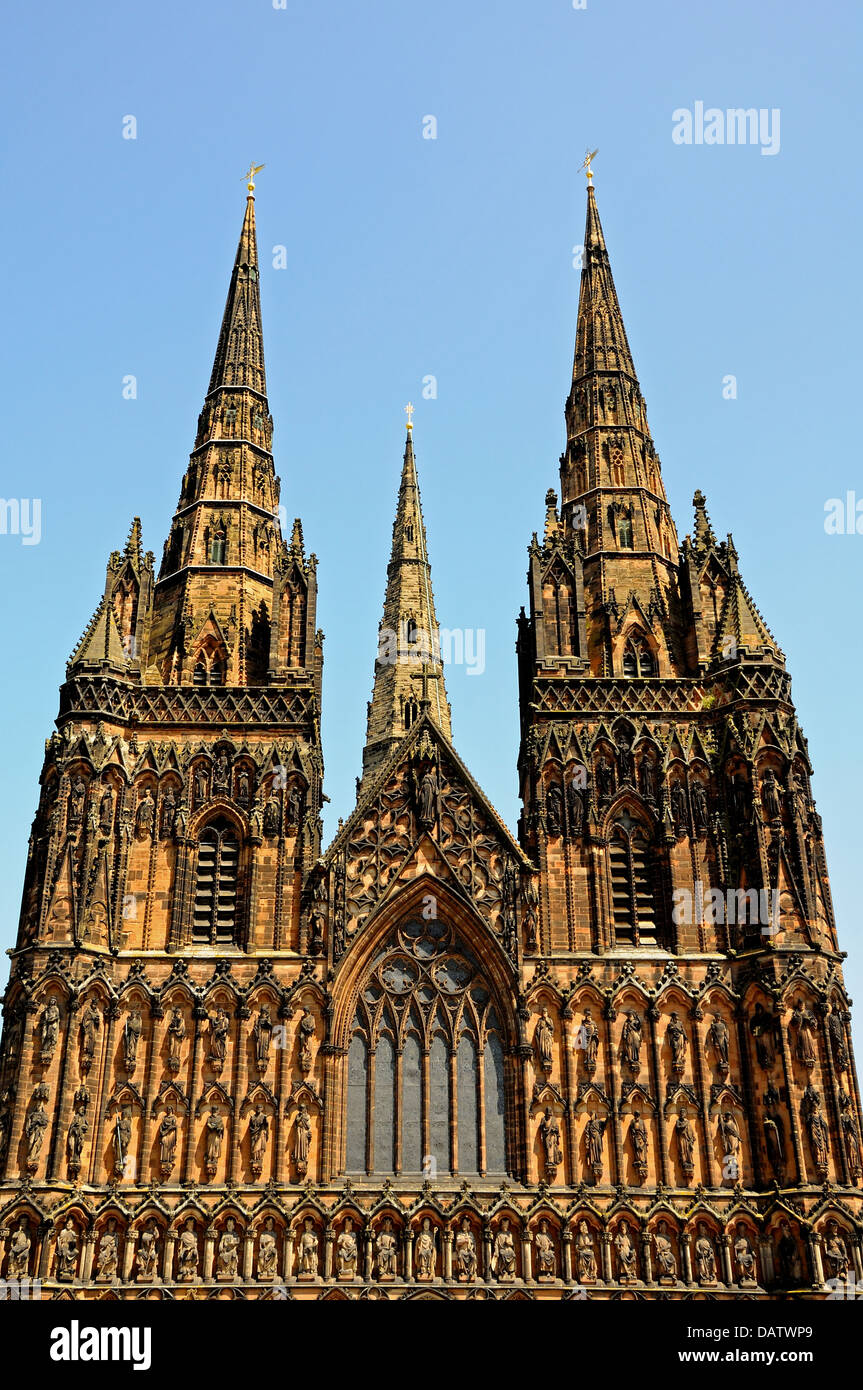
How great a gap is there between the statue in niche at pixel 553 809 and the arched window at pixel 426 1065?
3729 mm

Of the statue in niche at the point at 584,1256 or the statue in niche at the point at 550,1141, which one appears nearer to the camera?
the statue in niche at the point at 584,1256

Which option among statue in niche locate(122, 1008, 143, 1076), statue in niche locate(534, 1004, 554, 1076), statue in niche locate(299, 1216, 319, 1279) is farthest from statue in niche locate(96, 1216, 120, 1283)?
statue in niche locate(534, 1004, 554, 1076)

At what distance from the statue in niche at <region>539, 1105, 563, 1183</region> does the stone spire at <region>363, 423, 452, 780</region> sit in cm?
2635

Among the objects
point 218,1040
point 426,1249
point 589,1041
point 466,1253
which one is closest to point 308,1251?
point 426,1249

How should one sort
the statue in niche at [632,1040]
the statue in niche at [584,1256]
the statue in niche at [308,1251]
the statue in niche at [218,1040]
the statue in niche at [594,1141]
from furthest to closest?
1. the statue in niche at [632,1040]
2. the statue in niche at [218,1040]
3. the statue in niche at [594,1141]
4. the statue in niche at [584,1256]
5. the statue in niche at [308,1251]

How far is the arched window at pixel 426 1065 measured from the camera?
31781mm

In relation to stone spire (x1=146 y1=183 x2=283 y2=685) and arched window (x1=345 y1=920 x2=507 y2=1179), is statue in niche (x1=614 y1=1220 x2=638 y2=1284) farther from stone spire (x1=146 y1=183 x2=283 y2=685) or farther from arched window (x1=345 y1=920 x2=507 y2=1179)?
stone spire (x1=146 y1=183 x2=283 y2=685)

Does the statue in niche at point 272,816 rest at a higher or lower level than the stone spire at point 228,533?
lower

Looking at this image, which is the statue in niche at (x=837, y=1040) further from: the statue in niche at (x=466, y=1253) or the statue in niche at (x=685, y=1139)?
the statue in niche at (x=466, y=1253)

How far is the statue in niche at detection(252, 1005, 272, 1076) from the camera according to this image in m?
32.0

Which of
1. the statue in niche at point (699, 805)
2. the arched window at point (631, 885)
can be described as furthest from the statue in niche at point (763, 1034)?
the statue in niche at point (699, 805)

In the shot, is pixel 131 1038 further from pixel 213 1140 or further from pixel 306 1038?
pixel 306 1038
